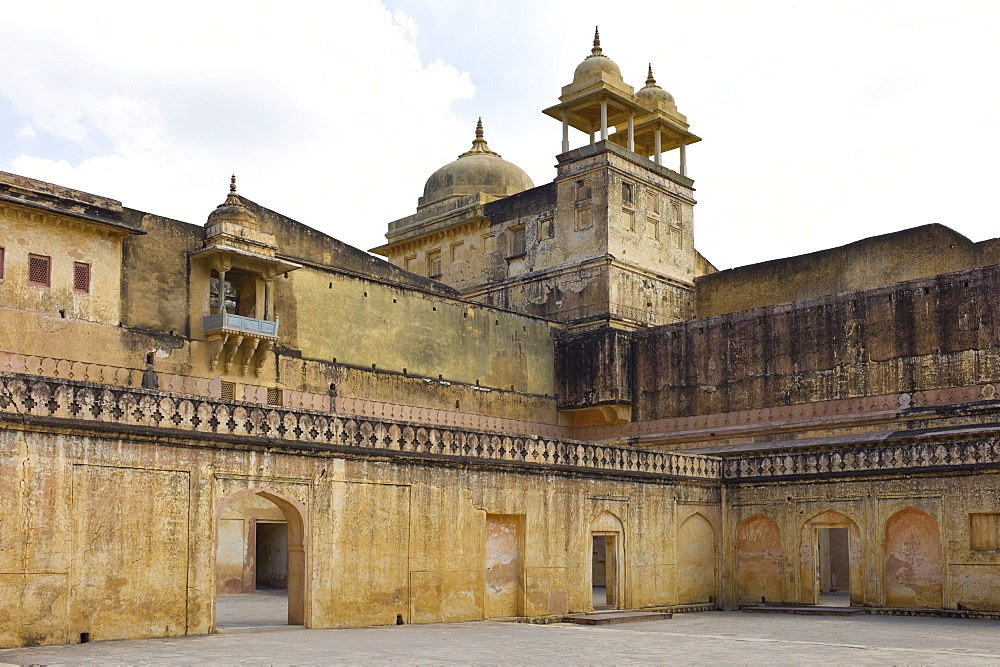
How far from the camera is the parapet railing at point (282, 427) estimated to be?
38.0ft

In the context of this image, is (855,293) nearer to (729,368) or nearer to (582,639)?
(729,368)

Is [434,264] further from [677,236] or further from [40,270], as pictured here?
→ [40,270]

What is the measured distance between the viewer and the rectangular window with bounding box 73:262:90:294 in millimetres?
19656

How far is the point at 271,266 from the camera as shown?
72.2ft

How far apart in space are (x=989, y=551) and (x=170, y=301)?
601 inches

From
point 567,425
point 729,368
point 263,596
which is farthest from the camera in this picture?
point 567,425

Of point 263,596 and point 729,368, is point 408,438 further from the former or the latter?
point 729,368

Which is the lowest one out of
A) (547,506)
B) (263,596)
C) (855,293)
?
(263,596)

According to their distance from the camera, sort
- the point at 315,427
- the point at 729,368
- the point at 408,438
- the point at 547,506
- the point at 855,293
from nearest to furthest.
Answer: the point at 315,427 < the point at 408,438 < the point at 547,506 < the point at 855,293 < the point at 729,368

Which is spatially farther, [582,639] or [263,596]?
[263,596]

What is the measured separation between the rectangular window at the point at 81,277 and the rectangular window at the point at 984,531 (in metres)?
15.8

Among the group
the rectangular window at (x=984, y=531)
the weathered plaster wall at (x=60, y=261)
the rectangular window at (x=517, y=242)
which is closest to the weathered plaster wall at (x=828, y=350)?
the rectangular window at (x=517, y=242)

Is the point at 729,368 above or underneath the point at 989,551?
above

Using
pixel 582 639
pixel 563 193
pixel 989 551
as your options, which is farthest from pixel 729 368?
pixel 582 639
